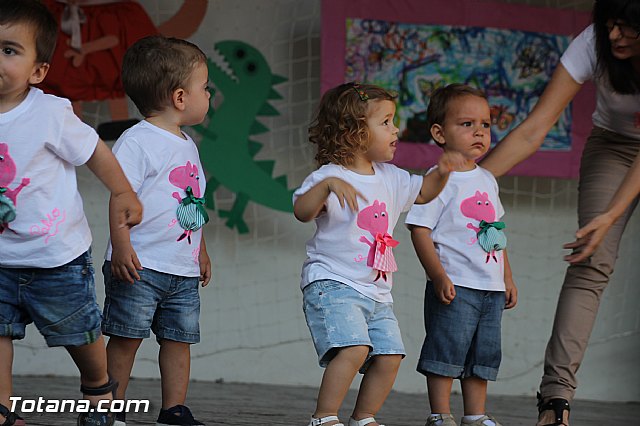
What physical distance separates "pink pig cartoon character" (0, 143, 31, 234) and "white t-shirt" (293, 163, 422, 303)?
803mm

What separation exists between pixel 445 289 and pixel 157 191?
0.94 meters

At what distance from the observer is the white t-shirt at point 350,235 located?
3084 millimetres

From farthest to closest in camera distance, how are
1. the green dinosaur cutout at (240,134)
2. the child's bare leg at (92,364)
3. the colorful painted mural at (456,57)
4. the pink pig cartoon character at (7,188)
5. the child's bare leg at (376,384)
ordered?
the green dinosaur cutout at (240,134) < the colorful painted mural at (456,57) < the child's bare leg at (376,384) < the child's bare leg at (92,364) < the pink pig cartoon character at (7,188)

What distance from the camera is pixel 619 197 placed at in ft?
10.7

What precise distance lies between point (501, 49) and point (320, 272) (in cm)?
249

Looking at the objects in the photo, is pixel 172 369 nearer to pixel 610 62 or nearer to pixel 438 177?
pixel 438 177

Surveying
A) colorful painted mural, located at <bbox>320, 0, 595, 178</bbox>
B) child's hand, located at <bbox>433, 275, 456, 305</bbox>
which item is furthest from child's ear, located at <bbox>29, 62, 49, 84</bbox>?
colorful painted mural, located at <bbox>320, 0, 595, 178</bbox>

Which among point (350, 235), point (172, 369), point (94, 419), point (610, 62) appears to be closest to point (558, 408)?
point (350, 235)

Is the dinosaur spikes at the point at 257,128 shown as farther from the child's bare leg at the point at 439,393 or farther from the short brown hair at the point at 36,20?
the short brown hair at the point at 36,20

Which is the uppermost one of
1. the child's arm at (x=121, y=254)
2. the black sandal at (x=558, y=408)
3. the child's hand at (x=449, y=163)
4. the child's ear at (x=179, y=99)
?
the child's ear at (x=179, y=99)

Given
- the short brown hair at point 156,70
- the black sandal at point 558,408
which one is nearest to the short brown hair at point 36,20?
the short brown hair at point 156,70

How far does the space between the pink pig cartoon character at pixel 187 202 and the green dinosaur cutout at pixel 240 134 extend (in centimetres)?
191

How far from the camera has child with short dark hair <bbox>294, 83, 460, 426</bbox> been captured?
9.93ft

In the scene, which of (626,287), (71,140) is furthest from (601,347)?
(71,140)
